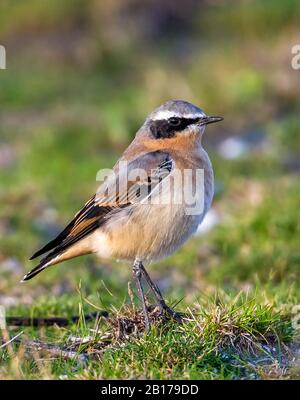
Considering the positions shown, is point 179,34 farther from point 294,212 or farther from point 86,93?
point 294,212

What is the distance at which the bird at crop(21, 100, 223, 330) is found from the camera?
22.7ft

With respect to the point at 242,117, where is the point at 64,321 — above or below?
below

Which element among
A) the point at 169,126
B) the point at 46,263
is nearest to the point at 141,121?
the point at 169,126

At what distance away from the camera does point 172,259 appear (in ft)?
33.8

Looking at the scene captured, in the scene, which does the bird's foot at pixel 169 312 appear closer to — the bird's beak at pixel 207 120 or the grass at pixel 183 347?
the grass at pixel 183 347

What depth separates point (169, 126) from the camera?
7.43m

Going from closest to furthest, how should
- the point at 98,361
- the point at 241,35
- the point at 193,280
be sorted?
the point at 98,361
the point at 193,280
the point at 241,35

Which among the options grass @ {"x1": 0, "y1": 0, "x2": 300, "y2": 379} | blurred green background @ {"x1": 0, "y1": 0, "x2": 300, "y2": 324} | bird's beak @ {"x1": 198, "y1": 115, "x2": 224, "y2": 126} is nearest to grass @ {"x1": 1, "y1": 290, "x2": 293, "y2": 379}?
grass @ {"x1": 0, "y1": 0, "x2": 300, "y2": 379}

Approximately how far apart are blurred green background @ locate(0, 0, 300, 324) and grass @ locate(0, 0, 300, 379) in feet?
0.09

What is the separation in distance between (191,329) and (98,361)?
65 centimetres

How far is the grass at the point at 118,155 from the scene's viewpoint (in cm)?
→ 599

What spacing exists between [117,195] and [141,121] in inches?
290

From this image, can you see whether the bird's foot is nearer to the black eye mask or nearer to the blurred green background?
the blurred green background
